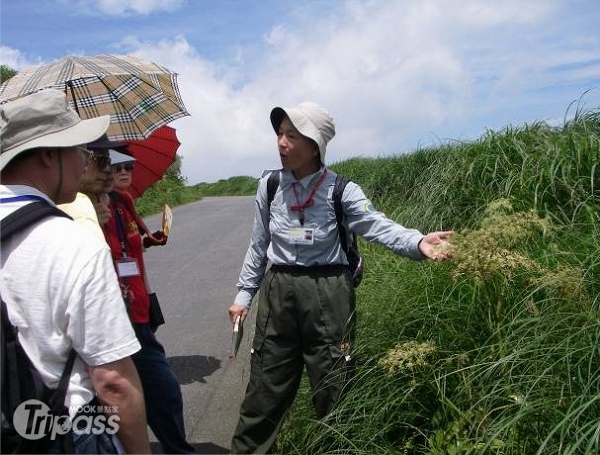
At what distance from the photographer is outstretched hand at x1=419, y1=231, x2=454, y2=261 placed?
2791 millimetres

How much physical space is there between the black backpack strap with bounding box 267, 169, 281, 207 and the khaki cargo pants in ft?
1.27

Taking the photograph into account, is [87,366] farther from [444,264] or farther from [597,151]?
[597,151]

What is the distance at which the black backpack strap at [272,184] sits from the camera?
334cm

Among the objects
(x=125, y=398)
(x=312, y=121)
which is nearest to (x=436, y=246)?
(x=312, y=121)

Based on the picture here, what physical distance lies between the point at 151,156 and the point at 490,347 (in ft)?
8.80

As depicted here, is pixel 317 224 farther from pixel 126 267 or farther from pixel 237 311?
pixel 126 267

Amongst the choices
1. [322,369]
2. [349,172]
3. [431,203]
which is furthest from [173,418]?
[349,172]

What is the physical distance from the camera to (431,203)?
19.6 ft

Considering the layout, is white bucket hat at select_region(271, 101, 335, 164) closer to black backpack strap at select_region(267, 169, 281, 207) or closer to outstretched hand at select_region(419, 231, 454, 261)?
black backpack strap at select_region(267, 169, 281, 207)

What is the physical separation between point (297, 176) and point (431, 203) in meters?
2.99

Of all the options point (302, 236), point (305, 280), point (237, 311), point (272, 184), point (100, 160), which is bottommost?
point (237, 311)

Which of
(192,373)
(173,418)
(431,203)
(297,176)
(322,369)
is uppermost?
(297,176)

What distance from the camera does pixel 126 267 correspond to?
354cm

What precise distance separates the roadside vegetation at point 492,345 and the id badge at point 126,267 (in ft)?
4.03
